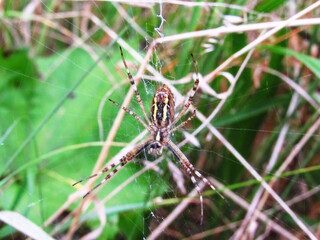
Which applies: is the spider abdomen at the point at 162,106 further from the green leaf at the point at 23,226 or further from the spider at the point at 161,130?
the green leaf at the point at 23,226

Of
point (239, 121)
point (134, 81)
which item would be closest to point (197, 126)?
point (239, 121)

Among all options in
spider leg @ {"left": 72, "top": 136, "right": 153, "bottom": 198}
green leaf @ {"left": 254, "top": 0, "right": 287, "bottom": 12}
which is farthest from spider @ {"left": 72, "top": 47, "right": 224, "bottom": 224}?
green leaf @ {"left": 254, "top": 0, "right": 287, "bottom": 12}

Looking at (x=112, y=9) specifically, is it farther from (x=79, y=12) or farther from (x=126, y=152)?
(x=126, y=152)

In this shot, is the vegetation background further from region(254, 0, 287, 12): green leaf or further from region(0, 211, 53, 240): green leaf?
region(0, 211, 53, 240): green leaf

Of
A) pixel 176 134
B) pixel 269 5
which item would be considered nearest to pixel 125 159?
pixel 176 134

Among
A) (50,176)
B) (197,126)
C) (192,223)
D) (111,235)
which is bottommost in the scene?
(192,223)

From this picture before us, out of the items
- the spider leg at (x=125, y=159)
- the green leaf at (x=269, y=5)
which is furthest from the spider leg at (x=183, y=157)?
the green leaf at (x=269, y=5)
